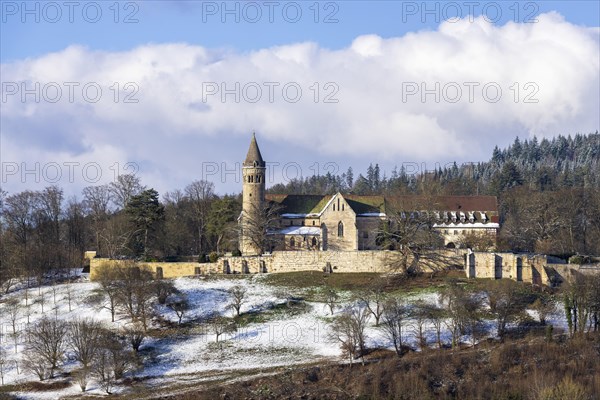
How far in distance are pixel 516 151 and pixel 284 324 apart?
492 ft

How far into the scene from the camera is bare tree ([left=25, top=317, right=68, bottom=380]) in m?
51.5

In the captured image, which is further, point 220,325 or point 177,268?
point 177,268

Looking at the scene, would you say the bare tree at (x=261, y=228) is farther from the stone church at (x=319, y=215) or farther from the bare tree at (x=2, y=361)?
the bare tree at (x=2, y=361)

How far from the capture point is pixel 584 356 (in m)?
50.2

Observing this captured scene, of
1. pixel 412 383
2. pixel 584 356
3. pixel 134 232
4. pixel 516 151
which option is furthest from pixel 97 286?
pixel 516 151

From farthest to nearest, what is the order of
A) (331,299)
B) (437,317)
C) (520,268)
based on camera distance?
(520,268)
(331,299)
(437,317)

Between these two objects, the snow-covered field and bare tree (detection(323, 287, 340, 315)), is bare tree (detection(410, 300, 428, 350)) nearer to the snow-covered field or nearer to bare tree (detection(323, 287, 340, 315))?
the snow-covered field

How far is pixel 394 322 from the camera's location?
53719 millimetres

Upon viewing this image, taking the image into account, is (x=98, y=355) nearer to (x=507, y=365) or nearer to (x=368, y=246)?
(x=507, y=365)

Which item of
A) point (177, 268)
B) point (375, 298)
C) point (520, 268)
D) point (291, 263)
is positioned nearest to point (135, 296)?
point (177, 268)

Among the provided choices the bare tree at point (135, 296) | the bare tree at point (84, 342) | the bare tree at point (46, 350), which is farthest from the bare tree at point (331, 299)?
the bare tree at point (46, 350)

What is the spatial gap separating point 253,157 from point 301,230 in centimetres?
742

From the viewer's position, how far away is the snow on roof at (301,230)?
242 ft

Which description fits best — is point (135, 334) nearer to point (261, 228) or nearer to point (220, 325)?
point (220, 325)
